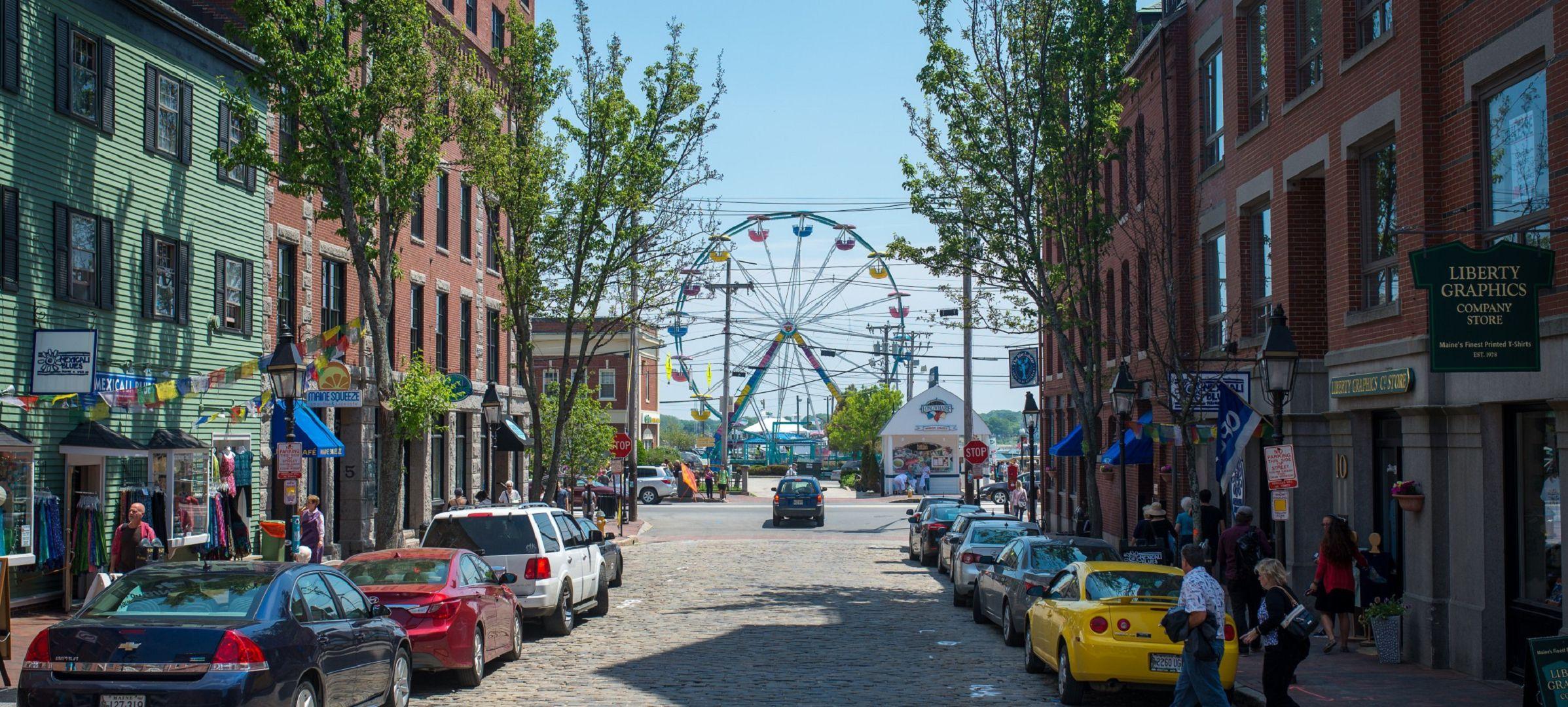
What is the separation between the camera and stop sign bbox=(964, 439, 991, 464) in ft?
154

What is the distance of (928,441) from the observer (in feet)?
254

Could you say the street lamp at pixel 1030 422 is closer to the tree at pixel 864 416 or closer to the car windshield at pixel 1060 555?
the car windshield at pixel 1060 555

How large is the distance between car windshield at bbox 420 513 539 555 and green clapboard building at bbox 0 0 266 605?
534 cm

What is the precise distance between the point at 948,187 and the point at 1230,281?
707 cm

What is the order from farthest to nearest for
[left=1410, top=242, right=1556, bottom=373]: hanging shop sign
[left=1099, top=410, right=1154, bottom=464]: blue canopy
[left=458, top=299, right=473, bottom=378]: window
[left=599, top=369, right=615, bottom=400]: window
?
[left=599, top=369, right=615, bottom=400]: window < [left=458, top=299, right=473, bottom=378]: window < [left=1099, top=410, right=1154, bottom=464]: blue canopy < [left=1410, top=242, right=1556, bottom=373]: hanging shop sign

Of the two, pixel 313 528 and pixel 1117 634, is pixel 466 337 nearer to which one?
pixel 313 528

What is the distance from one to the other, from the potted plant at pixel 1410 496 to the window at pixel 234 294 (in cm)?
1993

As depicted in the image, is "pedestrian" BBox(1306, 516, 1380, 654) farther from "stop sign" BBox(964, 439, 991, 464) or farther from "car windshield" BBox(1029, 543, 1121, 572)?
"stop sign" BBox(964, 439, 991, 464)

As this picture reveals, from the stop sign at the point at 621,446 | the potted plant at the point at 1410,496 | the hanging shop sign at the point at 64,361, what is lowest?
the potted plant at the point at 1410,496

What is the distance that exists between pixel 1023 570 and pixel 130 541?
11.5 metres

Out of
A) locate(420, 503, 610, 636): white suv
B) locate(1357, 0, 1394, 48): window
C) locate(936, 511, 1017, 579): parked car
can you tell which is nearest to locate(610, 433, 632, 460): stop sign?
locate(936, 511, 1017, 579): parked car

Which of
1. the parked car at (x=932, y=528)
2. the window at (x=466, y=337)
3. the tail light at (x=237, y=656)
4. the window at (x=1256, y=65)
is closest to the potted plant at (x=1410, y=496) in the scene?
the window at (x=1256, y=65)

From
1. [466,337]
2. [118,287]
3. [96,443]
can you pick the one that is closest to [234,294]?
[118,287]

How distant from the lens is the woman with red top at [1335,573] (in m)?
16.6
